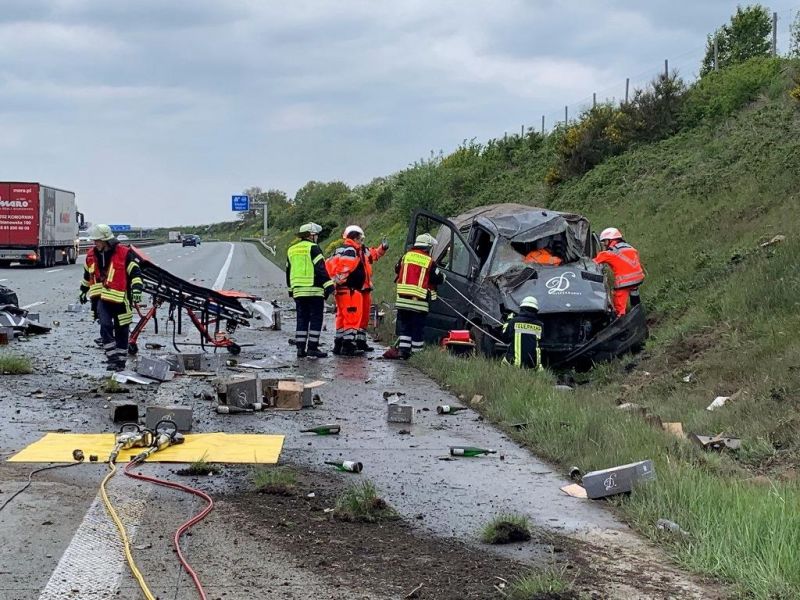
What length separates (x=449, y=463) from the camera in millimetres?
6914

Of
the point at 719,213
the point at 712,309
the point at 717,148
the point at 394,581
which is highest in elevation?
the point at 717,148

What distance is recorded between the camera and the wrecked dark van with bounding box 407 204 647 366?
11.7 meters

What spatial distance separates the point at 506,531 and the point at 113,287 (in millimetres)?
7712

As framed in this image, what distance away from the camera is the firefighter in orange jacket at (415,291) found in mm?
12445

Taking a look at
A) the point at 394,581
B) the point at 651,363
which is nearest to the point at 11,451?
the point at 394,581

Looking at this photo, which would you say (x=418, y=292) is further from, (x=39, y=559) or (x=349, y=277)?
(x=39, y=559)

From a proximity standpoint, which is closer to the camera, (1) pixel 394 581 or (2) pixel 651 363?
(1) pixel 394 581

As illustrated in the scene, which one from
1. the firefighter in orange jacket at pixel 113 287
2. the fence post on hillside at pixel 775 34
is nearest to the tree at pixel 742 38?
the fence post on hillside at pixel 775 34

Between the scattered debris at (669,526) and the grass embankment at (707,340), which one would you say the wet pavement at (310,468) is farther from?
the grass embankment at (707,340)

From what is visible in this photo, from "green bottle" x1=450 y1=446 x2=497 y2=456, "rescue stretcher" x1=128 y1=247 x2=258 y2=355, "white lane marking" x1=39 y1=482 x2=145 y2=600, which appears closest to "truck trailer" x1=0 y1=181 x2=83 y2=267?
"rescue stretcher" x1=128 y1=247 x2=258 y2=355

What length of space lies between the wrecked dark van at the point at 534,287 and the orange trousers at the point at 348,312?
115 cm

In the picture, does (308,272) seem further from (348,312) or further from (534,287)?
(534,287)

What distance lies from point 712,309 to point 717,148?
10068mm

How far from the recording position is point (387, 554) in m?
4.80
